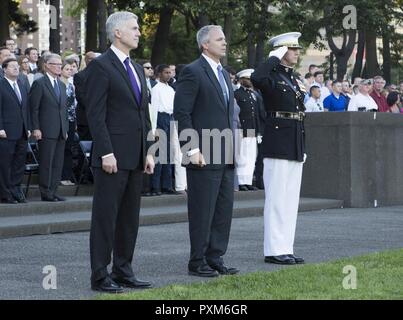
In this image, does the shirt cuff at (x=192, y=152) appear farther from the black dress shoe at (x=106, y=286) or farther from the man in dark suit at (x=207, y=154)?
the black dress shoe at (x=106, y=286)

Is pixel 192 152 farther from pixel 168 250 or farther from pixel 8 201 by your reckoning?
pixel 8 201

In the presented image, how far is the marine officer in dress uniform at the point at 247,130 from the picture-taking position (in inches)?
794

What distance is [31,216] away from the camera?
15852mm

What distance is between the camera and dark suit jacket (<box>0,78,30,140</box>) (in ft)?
53.9

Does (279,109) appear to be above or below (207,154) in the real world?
above

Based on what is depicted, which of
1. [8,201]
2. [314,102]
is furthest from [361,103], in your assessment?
[8,201]

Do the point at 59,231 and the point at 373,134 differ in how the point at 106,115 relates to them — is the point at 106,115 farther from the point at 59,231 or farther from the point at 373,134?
the point at 373,134

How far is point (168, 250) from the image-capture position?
1312 cm

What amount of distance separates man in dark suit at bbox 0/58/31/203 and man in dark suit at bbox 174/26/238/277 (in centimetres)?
569

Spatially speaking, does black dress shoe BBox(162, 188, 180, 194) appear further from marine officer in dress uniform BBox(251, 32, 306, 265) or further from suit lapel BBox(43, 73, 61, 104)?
marine officer in dress uniform BBox(251, 32, 306, 265)

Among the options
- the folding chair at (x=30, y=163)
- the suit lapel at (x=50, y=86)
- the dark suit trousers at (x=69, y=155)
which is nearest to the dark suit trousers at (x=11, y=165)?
the folding chair at (x=30, y=163)

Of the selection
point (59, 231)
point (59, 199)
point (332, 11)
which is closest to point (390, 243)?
point (59, 231)

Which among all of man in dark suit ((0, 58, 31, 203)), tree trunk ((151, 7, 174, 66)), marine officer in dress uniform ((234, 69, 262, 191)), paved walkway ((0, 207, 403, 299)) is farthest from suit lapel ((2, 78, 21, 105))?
tree trunk ((151, 7, 174, 66))

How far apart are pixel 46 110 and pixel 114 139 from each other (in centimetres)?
744
